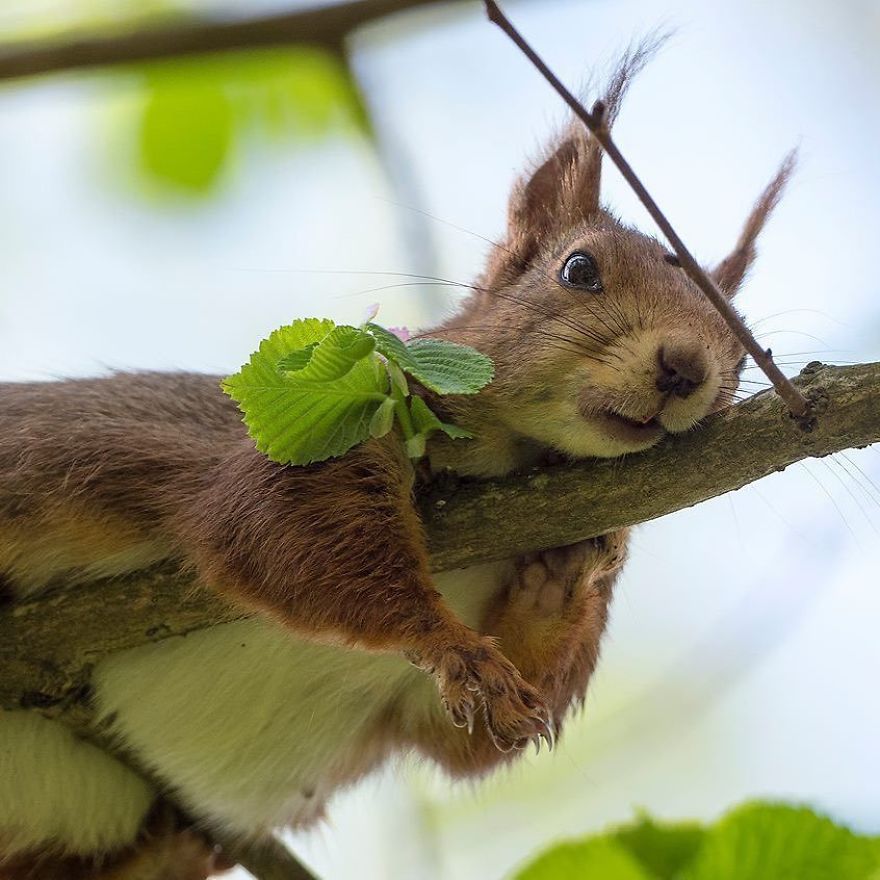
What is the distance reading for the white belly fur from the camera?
4152mm

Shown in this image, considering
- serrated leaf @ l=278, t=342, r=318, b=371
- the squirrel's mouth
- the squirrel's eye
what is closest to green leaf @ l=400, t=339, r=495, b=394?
serrated leaf @ l=278, t=342, r=318, b=371

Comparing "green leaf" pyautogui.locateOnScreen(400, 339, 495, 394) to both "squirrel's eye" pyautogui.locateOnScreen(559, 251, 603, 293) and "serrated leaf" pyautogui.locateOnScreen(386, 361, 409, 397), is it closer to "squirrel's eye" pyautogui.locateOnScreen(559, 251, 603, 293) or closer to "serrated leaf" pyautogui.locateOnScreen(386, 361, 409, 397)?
"serrated leaf" pyautogui.locateOnScreen(386, 361, 409, 397)

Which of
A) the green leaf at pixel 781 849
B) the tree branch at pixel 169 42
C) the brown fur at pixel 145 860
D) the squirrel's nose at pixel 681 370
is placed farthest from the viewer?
the brown fur at pixel 145 860

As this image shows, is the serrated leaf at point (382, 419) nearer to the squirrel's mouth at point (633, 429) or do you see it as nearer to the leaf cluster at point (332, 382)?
the leaf cluster at point (332, 382)

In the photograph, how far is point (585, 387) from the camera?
149 inches

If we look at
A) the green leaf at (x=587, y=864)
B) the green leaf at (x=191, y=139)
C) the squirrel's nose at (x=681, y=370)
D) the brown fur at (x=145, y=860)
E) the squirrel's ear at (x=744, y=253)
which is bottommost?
the green leaf at (x=587, y=864)

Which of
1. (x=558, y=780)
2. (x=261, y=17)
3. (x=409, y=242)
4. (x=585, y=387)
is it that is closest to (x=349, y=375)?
(x=585, y=387)

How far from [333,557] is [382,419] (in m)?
0.53

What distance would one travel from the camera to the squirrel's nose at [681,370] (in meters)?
3.56

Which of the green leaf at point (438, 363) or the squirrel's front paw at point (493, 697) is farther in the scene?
the squirrel's front paw at point (493, 697)

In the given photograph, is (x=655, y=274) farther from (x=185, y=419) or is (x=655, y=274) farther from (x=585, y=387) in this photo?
(x=185, y=419)

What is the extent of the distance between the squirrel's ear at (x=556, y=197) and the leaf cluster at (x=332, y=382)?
1.38 metres

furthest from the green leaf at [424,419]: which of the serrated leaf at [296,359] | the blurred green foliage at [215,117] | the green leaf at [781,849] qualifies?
the blurred green foliage at [215,117]

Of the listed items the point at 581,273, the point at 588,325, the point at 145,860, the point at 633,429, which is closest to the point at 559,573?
the point at 633,429
